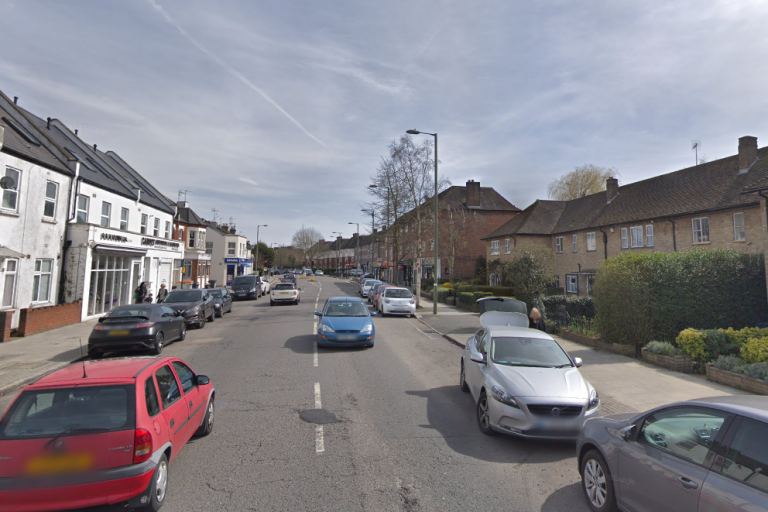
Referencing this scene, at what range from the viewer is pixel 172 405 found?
178 inches

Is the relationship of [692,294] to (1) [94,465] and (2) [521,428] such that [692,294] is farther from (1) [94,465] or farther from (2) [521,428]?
(1) [94,465]

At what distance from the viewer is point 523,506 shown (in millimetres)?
4090

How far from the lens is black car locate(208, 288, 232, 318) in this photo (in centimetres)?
2059

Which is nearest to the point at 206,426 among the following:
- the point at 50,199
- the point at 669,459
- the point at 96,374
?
the point at 96,374

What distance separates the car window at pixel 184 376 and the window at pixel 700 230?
998 inches

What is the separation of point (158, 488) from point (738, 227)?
25.4m

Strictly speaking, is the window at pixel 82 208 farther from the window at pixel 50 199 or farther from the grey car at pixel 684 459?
the grey car at pixel 684 459

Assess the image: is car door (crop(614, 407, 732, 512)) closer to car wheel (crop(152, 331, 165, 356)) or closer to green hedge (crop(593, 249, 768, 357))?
green hedge (crop(593, 249, 768, 357))

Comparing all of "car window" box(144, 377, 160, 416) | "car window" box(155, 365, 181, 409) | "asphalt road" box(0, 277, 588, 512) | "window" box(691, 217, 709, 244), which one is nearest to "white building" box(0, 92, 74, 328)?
"asphalt road" box(0, 277, 588, 512)

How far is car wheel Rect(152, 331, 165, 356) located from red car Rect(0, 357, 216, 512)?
7649mm

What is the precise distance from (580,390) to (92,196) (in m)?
21.1

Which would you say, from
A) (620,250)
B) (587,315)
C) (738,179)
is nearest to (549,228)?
(620,250)

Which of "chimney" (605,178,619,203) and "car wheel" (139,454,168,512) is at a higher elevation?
"chimney" (605,178,619,203)

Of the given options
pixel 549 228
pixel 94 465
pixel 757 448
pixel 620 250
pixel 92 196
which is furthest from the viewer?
pixel 549 228
